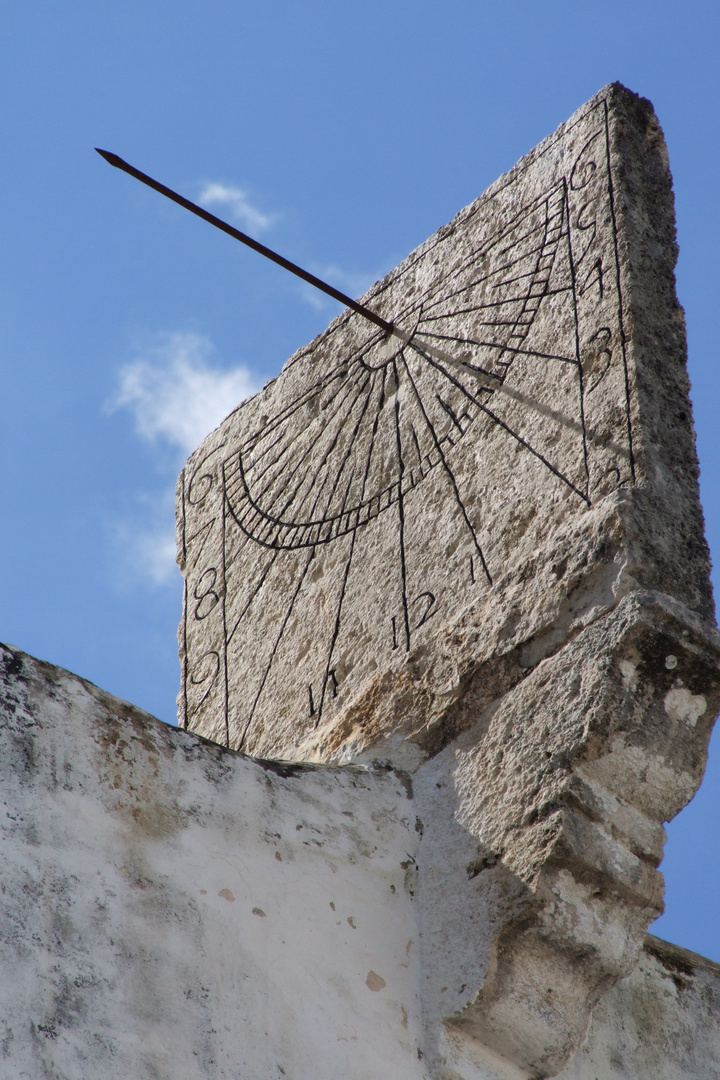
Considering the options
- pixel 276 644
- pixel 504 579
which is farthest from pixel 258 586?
pixel 504 579

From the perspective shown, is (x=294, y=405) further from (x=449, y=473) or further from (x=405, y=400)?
(x=449, y=473)

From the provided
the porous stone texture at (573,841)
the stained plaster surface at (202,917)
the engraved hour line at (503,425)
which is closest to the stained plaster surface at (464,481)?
the engraved hour line at (503,425)

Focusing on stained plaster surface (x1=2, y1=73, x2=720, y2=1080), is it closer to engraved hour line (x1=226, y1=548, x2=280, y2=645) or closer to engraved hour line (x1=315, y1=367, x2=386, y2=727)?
engraved hour line (x1=315, y1=367, x2=386, y2=727)

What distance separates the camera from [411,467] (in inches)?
131

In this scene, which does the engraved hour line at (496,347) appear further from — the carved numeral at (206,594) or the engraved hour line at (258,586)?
the carved numeral at (206,594)

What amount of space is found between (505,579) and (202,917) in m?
0.92

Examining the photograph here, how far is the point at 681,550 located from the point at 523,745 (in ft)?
1.57

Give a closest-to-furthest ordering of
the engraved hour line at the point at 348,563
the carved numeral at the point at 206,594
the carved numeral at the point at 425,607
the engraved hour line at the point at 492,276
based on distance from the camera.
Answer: the carved numeral at the point at 425,607 < the engraved hour line at the point at 348,563 < the engraved hour line at the point at 492,276 < the carved numeral at the point at 206,594

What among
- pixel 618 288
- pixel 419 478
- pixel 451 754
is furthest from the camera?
pixel 419 478

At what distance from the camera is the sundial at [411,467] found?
2.94 m

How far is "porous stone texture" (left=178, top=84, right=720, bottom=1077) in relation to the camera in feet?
8.18

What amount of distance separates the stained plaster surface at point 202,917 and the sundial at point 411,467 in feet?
1.25

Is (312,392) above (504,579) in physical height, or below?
above

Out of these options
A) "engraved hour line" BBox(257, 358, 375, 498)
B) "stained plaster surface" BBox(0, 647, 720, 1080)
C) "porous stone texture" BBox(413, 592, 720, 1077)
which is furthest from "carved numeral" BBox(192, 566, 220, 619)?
"porous stone texture" BBox(413, 592, 720, 1077)
